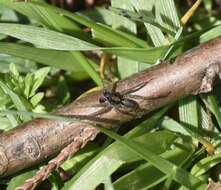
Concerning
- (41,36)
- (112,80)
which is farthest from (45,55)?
(112,80)

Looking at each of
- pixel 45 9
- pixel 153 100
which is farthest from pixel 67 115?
pixel 45 9

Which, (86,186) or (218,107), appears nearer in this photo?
(86,186)

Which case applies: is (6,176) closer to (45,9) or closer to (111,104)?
(111,104)

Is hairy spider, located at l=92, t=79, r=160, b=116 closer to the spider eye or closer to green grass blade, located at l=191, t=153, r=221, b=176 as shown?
the spider eye

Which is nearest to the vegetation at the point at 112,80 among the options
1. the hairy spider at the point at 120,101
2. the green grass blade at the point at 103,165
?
the green grass blade at the point at 103,165

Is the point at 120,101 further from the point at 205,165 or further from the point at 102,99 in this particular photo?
the point at 205,165

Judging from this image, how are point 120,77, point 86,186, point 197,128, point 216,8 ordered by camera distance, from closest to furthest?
point 86,186
point 197,128
point 120,77
point 216,8
